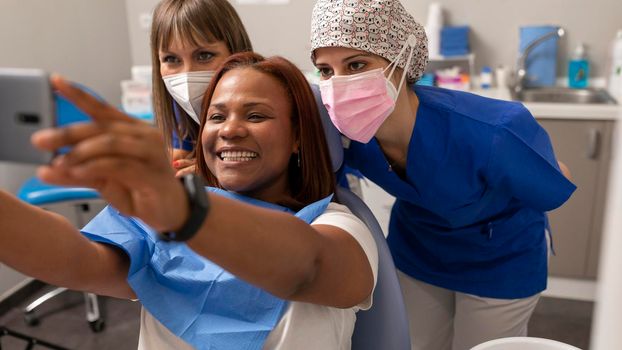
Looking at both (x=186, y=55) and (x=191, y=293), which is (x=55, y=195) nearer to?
(x=186, y=55)

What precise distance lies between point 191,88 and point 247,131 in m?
0.39

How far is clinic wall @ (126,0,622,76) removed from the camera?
2.96 metres

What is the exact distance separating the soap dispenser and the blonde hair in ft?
6.86

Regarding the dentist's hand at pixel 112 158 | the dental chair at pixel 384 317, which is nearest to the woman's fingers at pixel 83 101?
the dentist's hand at pixel 112 158

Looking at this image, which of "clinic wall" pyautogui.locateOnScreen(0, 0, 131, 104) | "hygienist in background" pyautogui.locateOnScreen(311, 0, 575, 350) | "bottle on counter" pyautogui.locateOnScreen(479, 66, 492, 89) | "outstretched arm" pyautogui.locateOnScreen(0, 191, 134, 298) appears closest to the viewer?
"outstretched arm" pyautogui.locateOnScreen(0, 191, 134, 298)

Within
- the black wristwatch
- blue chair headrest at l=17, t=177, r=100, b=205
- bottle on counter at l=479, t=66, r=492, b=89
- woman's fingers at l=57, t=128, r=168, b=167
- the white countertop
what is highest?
woman's fingers at l=57, t=128, r=168, b=167

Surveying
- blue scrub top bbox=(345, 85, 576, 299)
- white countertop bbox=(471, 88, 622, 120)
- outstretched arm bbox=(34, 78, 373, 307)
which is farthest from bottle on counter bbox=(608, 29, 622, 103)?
outstretched arm bbox=(34, 78, 373, 307)

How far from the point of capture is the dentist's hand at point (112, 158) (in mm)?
517

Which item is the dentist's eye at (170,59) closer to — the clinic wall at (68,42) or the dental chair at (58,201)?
→ the dental chair at (58,201)

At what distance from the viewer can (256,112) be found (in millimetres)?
1191

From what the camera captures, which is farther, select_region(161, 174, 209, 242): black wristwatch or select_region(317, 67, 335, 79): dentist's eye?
select_region(317, 67, 335, 79): dentist's eye

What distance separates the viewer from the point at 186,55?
5.01 ft

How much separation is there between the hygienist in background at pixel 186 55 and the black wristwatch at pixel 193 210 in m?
0.84

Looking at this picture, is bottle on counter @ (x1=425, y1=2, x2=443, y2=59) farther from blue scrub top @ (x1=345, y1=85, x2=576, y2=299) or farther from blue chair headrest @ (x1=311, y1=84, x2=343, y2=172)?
blue chair headrest @ (x1=311, y1=84, x2=343, y2=172)
